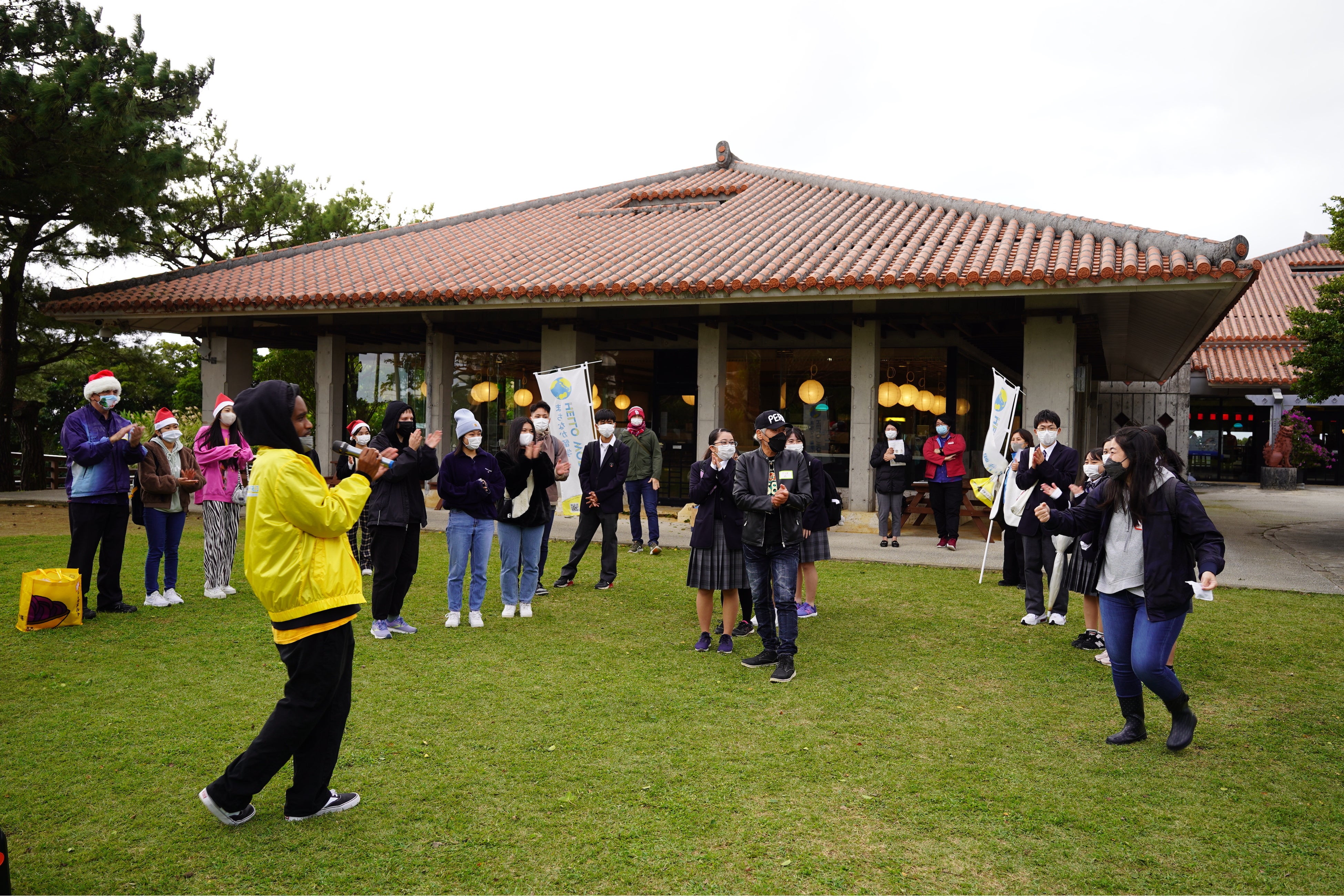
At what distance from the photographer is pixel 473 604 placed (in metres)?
7.17

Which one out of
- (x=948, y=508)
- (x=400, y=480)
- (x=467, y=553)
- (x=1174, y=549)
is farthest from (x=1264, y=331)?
(x=400, y=480)

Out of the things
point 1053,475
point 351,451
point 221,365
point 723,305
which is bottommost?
point 1053,475

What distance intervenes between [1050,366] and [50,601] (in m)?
12.1

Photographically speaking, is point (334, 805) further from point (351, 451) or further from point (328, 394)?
point (328, 394)

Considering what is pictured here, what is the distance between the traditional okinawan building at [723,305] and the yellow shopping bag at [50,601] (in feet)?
24.8

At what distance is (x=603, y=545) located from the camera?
9109 millimetres

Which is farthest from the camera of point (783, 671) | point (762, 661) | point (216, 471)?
point (216, 471)

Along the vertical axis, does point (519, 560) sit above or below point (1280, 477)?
below

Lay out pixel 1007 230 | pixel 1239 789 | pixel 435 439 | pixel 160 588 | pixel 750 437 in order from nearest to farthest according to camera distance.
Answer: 1. pixel 1239 789
2. pixel 435 439
3. pixel 160 588
4. pixel 1007 230
5. pixel 750 437

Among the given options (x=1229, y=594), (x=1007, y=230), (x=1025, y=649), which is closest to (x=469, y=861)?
(x=1025, y=649)

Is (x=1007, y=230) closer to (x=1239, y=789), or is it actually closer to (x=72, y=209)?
(x=1239, y=789)

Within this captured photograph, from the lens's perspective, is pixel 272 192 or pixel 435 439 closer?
pixel 435 439

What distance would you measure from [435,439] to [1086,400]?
825 inches

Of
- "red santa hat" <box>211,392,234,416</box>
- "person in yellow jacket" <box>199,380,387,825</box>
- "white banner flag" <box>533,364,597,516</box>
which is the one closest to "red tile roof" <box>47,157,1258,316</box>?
"white banner flag" <box>533,364,597,516</box>
